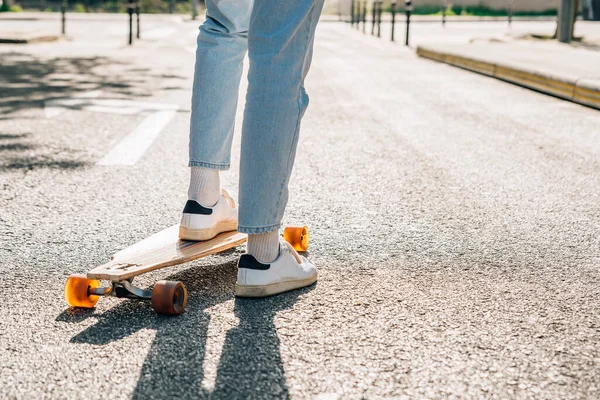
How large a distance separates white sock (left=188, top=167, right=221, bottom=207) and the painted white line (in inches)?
79.1

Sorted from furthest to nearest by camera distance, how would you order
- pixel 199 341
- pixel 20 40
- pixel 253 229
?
pixel 20 40 < pixel 253 229 < pixel 199 341

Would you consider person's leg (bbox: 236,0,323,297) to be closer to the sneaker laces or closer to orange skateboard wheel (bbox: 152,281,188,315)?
the sneaker laces

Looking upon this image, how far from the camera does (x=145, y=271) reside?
2.47 m

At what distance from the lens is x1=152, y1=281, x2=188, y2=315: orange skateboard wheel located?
91.3 inches

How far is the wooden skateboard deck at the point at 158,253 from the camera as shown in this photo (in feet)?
7.83

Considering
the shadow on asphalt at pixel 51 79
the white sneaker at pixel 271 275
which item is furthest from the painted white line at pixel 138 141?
the white sneaker at pixel 271 275

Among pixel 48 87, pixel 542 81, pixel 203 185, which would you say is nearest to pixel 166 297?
pixel 203 185

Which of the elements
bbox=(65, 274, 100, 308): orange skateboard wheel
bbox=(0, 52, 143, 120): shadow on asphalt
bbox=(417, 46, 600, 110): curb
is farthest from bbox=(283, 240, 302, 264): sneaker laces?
bbox=(417, 46, 600, 110): curb

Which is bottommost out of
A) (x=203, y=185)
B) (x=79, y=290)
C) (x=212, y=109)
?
(x=79, y=290)

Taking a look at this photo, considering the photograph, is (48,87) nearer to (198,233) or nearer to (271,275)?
(198,233)

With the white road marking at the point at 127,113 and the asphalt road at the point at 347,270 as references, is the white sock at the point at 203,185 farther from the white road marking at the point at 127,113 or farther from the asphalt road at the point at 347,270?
the white road marking at the point at 127,113

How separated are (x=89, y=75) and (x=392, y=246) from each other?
743cm

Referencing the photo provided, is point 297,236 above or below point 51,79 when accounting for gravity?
above

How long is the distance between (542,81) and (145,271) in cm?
722
